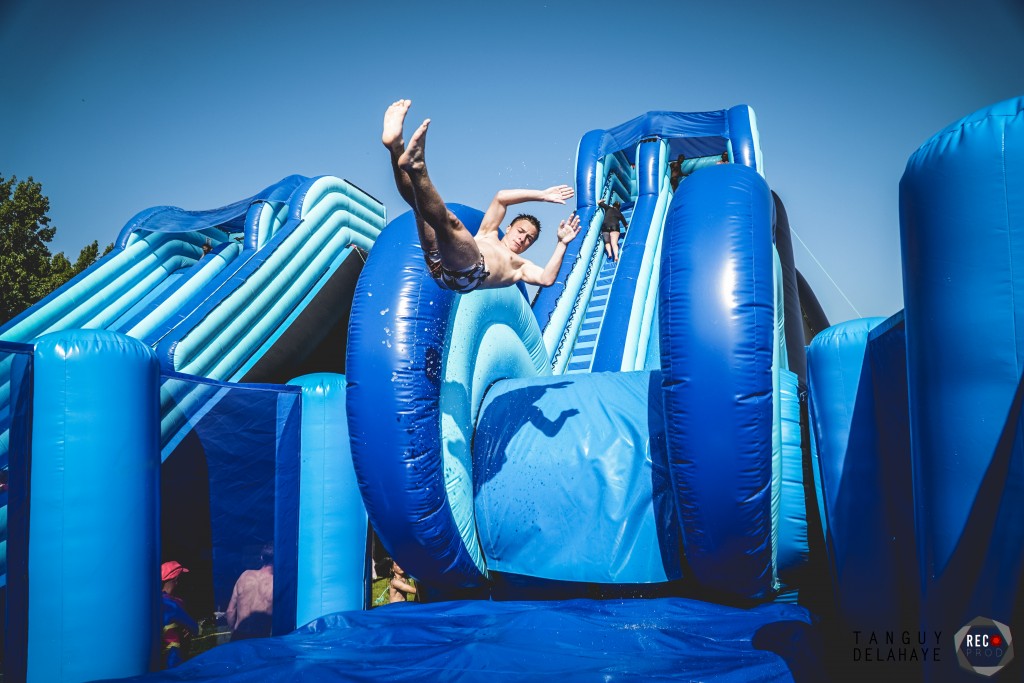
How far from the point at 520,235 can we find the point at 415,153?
3.91ft

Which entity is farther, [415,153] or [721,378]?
[721,378]

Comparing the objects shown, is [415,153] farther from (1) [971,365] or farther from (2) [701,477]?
(1) [971,365]

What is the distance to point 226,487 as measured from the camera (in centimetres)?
318

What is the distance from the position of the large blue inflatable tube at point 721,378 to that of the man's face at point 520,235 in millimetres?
852

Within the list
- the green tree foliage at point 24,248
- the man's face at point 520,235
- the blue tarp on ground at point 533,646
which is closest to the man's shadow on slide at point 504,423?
the blue tarp on ground at point 533,646

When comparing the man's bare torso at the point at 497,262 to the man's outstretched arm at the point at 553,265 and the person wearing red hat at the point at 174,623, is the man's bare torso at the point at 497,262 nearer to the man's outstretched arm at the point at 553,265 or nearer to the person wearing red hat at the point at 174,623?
the man's outstretched arm at the point at 553,265

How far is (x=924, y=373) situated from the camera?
1825mm

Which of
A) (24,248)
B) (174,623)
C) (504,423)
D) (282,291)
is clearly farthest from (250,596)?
(24,248)

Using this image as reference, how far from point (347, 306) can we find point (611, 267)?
2970mm

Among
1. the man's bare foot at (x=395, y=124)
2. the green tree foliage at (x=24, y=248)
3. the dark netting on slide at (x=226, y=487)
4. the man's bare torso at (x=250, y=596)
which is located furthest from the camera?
the green tree foliage at (x=24, y=248)

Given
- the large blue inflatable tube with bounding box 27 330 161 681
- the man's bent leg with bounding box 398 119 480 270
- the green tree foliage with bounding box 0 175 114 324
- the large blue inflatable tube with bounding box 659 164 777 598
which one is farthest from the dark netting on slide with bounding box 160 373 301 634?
the green tree foliage with bounding box 0 175 114 324

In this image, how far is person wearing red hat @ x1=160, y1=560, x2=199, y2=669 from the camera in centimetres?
285

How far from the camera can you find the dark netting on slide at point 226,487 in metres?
3.01

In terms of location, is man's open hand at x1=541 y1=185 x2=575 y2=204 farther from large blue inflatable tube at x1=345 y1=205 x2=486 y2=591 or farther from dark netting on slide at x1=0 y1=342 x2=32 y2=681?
dark netting on slide at x1=0 y1=342 x2=32 y2=681
